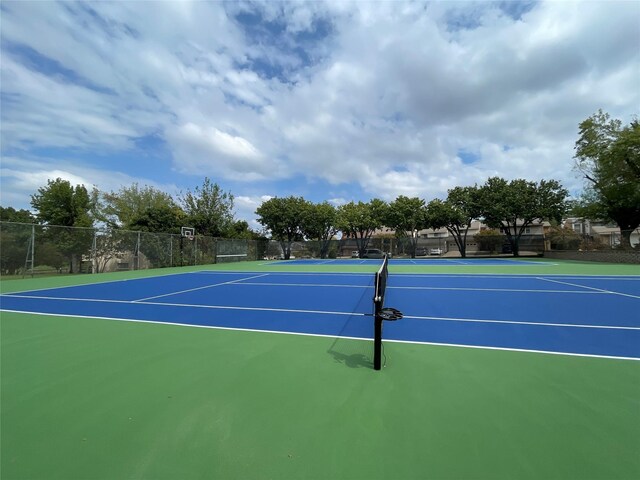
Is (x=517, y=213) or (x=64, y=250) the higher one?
(x=517, y=213)

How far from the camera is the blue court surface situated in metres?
5.26

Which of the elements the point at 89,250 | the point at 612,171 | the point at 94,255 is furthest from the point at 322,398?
the point at 612,171

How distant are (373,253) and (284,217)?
12.6m

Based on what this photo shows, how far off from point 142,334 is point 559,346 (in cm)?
700

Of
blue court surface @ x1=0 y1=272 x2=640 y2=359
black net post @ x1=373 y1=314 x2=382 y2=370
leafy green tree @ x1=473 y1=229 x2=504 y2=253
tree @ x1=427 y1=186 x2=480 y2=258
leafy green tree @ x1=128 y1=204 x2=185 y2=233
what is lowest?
blue court surface @ x1=0 y1=272 x2=640 y2=359

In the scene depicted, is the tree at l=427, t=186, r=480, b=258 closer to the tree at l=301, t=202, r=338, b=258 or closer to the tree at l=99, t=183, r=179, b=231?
the tree at l=301, t=202, r=338, b=258

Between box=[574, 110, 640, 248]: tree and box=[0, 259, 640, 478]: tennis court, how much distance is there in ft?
87.3

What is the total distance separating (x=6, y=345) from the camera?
5.13 m

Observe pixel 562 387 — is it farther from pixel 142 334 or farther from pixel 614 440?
pixel 142 334

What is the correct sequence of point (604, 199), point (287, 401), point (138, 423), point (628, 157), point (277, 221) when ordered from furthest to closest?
point (277, 221)
point (604, 199)
point (628, 157)
point (287, 401)
point (138, 423)

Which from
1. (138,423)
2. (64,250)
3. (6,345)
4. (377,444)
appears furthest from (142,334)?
(64,250)

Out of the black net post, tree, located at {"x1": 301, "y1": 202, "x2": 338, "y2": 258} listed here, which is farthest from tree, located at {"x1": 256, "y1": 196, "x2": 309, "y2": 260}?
the black net post

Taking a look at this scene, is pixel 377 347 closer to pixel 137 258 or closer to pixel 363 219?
pixel 137 258

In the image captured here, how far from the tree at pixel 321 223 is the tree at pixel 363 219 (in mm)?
1402
